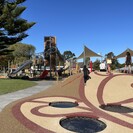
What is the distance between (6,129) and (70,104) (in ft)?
12.6

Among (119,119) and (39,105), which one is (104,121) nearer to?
(119,119)

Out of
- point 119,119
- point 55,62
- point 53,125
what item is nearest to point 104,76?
point 119,119

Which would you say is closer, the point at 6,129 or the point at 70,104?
the point at 6,129

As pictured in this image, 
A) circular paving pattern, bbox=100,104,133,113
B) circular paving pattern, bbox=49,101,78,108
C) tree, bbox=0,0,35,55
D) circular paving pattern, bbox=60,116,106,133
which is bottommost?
circular paving pattern, bbox=60,116,106,133

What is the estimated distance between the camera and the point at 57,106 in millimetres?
9562

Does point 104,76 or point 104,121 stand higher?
point 104,76

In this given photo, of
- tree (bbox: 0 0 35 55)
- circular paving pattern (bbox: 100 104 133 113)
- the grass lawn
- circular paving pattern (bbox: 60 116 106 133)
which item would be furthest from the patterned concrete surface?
tree (bbox: 0 0 35 55)

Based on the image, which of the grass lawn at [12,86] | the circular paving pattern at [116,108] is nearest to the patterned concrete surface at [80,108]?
the circular paving pattern at [116,108]

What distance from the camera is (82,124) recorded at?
7.33 meters

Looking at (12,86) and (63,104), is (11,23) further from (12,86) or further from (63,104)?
(63,104)

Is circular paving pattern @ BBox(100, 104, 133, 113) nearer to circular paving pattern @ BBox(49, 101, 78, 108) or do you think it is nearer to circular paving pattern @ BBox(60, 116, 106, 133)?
circular paving pattern @ BBox(49, 101, 78, 108)

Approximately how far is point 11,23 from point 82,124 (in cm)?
2033

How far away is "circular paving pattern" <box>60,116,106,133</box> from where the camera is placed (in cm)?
690

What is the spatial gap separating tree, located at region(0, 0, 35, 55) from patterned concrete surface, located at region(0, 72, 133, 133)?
550 inches
